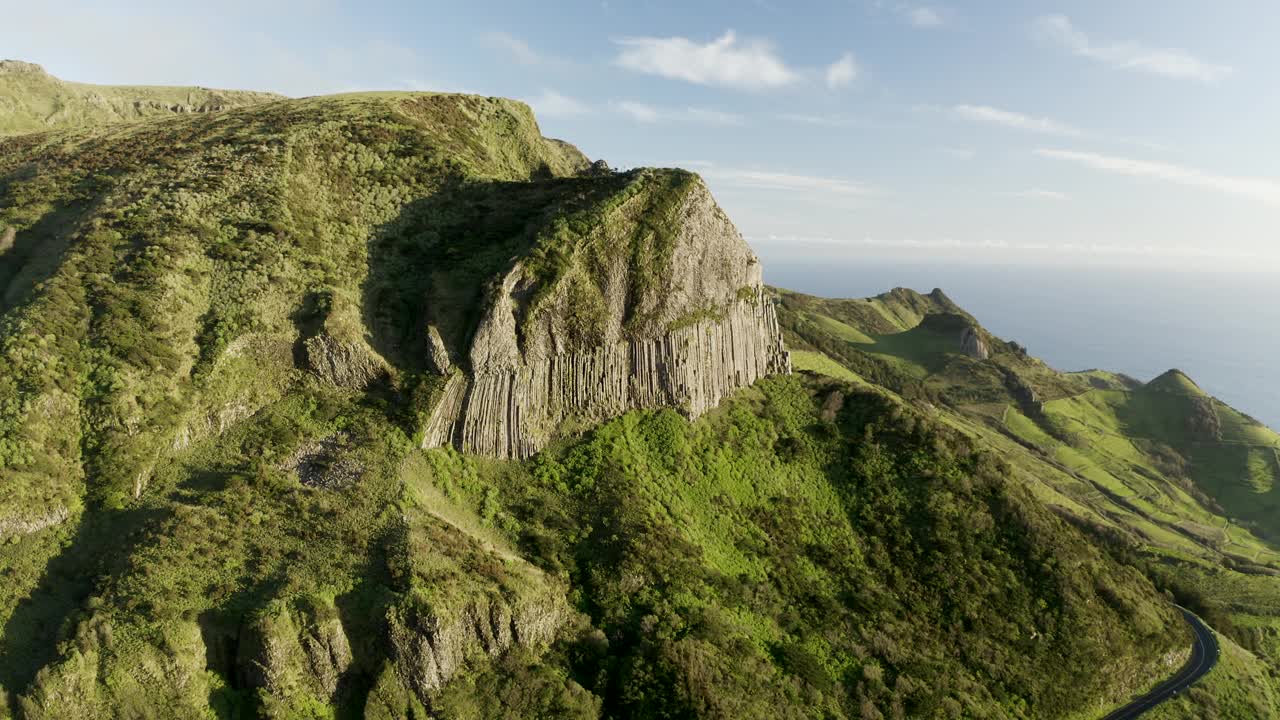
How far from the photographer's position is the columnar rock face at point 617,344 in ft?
163

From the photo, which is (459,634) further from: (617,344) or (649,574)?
(617,344)

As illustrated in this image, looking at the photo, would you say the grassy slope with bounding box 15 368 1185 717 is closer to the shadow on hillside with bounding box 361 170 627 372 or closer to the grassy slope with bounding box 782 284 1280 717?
the shadow on hillside with bounding box 361 170 627 372

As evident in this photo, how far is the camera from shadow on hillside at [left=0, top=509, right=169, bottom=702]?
31.7 m

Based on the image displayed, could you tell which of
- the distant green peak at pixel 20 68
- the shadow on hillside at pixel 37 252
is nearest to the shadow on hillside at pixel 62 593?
the shadow on hillside at pixel 37 252

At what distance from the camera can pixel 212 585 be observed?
35094mm

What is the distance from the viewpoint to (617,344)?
181 ft

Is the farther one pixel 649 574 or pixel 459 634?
pixel 649 574

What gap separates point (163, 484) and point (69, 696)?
1365 cm

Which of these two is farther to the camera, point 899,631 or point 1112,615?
point 1112,615

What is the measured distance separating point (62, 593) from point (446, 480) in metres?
22.9

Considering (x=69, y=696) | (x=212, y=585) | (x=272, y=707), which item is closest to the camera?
(x=69, y=696)

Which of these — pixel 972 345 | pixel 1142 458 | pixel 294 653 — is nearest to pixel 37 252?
pixel 294 653

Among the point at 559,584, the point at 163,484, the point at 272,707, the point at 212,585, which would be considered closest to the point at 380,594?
the point at 272,707

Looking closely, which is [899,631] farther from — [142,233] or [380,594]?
[142,233]
